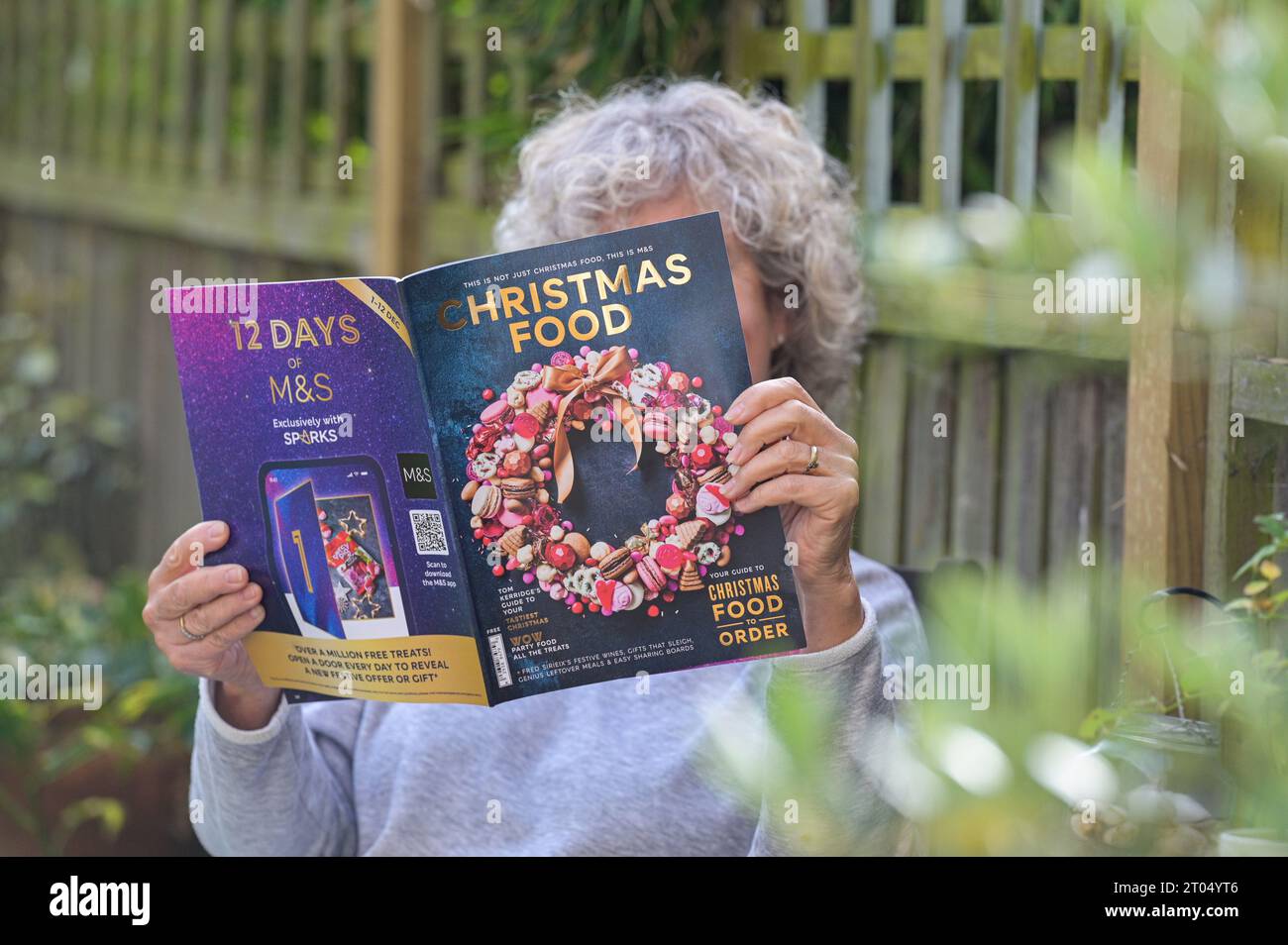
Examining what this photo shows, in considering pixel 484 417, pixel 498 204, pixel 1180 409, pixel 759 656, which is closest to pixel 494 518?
pixel 484 417

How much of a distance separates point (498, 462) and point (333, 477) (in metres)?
0.16

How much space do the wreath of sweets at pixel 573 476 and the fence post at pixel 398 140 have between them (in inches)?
71.9

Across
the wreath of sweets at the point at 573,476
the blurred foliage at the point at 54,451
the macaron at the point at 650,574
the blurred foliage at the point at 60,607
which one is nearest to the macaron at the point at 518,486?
the wreath of sweets at the point at 573,476

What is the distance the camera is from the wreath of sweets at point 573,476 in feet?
3.27

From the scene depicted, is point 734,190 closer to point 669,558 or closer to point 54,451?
point 669,558

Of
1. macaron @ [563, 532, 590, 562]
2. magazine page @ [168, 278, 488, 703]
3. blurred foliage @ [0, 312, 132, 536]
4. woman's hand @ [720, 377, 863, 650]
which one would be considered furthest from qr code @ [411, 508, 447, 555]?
blurred foliage @ [0, 312, 132, 536]

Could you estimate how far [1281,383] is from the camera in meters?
1.05

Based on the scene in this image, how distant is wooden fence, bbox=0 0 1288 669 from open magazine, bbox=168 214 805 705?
26cm

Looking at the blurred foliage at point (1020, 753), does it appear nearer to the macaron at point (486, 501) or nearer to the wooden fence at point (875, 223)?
the wooden fence at point (875, 223)

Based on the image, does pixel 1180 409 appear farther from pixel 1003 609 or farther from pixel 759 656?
pixel 1003 609

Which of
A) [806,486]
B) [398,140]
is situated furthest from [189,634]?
[398,140]

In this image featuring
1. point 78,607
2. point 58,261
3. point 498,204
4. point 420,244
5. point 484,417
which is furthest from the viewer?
point 58,261

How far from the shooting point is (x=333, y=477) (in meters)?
1.08

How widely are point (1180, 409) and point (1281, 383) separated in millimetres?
217
